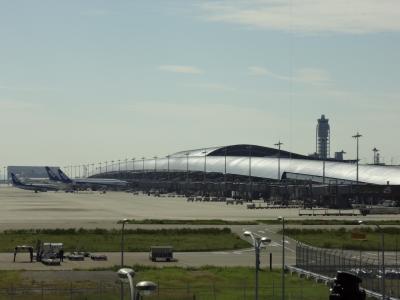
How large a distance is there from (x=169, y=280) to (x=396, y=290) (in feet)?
49.0

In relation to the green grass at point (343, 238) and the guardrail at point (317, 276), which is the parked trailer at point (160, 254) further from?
the green grass at point (343, 238)

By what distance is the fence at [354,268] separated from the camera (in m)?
52.4

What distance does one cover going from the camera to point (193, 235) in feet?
306

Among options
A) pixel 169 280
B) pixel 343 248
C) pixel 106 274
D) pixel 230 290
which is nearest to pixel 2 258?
pixel 106 274

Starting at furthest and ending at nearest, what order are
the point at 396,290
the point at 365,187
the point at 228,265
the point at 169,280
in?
the point at 365,187 < the point at 228,265 < the point at 169,280 < the point at 396,290

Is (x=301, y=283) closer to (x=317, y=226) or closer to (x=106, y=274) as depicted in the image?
(x=106, y=274)

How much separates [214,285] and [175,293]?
4935 millimetres

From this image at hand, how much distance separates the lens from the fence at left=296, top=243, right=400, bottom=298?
172 feet

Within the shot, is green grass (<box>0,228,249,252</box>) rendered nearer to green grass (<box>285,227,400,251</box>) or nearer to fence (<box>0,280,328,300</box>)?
green grass (<box>285,227,400,251</box>)

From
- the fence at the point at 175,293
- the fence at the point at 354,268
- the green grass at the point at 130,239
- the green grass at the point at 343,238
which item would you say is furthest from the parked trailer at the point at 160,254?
the green grass at the point at 343,238

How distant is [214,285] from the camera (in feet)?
174

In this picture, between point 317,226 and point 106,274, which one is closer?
point 106,274

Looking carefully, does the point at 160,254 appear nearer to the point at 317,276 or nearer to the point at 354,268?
the point at 317,276

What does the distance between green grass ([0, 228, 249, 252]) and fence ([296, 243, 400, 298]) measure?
1726 cm
